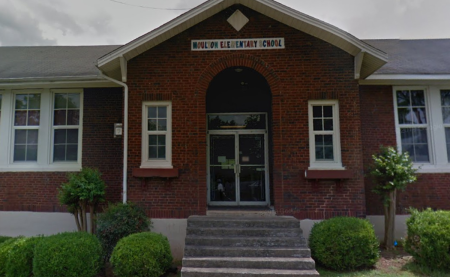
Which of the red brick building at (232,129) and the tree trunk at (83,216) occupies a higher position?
the red brick building at (232,129)

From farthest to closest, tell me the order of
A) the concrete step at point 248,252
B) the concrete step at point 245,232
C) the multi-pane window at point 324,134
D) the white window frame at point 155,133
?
1. the white window frame at point 155,133
2. the multi-pane window at point 324,134
3. the concrete step at point 245,232
4. the concrete step at point 248,252

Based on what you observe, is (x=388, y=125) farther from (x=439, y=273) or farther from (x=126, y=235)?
(x=126, y=235)

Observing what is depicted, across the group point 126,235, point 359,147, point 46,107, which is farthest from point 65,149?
point 359,147

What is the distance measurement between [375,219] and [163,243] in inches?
229

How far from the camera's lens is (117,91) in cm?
880

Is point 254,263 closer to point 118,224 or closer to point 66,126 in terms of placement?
point 118,224

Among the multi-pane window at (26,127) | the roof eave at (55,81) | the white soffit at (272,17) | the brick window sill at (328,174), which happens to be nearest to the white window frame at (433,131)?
the white soffit at (272,17)

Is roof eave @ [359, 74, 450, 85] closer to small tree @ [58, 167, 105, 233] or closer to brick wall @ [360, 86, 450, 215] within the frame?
brick wall @ [360, 86, 450, 215]

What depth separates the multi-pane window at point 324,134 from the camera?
730cm

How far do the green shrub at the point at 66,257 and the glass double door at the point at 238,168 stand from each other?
3928 millimetres

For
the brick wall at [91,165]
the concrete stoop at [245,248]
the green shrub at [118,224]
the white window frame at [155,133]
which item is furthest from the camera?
the brick wall at [91,165]

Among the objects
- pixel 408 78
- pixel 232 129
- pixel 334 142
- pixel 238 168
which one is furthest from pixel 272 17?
pixel 238 168

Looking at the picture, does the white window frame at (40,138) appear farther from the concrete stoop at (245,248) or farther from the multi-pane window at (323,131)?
the multi-pane window at (323,131)

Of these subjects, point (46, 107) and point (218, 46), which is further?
point (46, 107)
